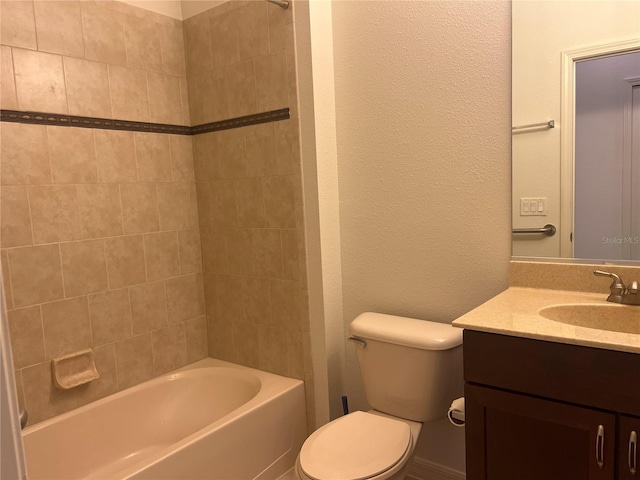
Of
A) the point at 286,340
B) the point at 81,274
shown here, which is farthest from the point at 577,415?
the point at 81,274

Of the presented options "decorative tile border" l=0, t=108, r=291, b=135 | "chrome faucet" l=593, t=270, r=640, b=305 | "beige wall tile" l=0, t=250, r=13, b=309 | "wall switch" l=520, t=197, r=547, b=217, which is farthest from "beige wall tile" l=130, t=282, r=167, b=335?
"chrome faucet" l=593, t=270, r=640, b=305

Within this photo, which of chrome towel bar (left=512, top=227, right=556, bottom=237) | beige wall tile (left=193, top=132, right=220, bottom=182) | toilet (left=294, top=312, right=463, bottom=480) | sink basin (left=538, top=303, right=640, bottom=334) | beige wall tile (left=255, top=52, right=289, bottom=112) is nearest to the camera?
sink basin (left=538, top=303, right=640, bottom=334)

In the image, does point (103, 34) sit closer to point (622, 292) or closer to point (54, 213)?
point (54, 213)

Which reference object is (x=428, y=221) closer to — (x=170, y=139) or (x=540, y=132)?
(x=540, y=132)

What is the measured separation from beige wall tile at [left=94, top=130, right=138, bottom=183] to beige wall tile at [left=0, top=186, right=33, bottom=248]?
34cm

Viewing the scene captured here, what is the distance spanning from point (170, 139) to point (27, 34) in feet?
2.45

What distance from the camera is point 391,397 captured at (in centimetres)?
190

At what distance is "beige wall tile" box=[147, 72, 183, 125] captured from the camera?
2.38 metres

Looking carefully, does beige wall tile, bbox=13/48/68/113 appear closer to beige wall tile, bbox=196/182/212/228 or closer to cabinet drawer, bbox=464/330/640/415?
beige wall tile, bbox=196/182/212/228

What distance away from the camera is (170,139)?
2.48 metres

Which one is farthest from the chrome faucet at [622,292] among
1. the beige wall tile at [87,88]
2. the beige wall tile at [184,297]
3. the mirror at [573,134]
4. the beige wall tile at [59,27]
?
the beige wall tile at [59,27]

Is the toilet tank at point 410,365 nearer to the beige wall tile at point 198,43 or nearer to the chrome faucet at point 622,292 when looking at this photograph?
the chrome faucet at point 622,292

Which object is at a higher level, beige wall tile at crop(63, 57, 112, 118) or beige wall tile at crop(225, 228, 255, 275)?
beige wall tile at crop(63, 57, 112, 118)

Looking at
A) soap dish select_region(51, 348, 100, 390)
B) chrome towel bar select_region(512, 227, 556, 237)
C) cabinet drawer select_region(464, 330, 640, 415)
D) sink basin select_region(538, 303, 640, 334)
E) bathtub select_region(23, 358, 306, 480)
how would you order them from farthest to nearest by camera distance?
soap dish select_region(51, 348, 100, 390)
bathtub select_region(23, 358, 306, 480)
chrome towel bar select_region(512, 227, 556, 237)
sink basin select_region(538, 303, 640, 334)
cabinet drawer select_region(464, 330, 640, 415)
